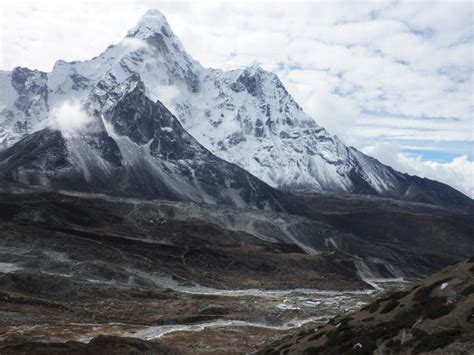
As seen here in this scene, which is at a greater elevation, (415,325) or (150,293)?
(415,325)

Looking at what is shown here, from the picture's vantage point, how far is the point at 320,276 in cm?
18325

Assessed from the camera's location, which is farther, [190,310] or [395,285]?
[395,285]

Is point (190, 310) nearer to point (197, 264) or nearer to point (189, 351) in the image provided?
point (189, 351)

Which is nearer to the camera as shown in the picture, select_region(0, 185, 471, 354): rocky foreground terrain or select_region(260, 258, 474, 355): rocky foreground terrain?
select_region(260, 258, 474, 355): rocky foreground terrain

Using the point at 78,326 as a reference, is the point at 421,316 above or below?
above

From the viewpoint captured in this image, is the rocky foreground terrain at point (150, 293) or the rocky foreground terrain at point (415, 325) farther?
the rocky foreground terrain at point (150, 293)

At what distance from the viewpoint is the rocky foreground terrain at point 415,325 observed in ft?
91.7

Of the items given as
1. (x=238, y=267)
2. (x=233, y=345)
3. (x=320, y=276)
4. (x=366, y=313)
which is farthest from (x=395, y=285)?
(x=366, y=313)

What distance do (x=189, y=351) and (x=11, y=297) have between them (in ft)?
163

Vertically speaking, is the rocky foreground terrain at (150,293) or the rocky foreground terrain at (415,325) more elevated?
the rocky foreground terrain at (415,325)

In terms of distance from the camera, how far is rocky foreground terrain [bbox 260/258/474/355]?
27953 millimetres

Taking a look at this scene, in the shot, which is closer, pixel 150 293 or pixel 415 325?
pixel 415 325

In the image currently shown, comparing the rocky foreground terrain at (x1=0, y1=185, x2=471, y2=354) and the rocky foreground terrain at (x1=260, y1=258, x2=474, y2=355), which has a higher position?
the rocky foreground terrain at (x1=260, y1=258, x2=474, y2=355)

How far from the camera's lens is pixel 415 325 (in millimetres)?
31453
